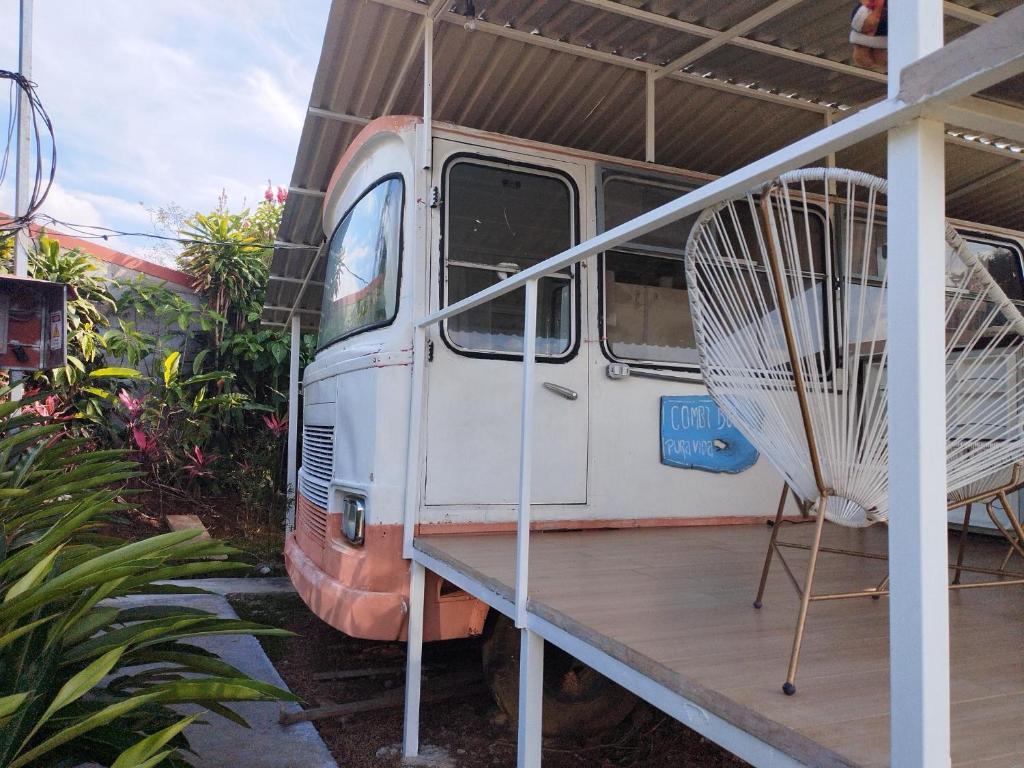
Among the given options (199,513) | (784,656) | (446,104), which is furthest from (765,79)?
(199,513)

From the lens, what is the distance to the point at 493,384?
11.0 ft

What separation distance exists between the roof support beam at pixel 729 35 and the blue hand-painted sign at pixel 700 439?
1577 mm

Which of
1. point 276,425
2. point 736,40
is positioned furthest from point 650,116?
point 276,425

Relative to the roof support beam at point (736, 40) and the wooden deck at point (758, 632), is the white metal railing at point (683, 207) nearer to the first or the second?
the wooden deck at point (758, 632)

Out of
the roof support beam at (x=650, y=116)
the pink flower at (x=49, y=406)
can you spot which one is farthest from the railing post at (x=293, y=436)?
the roof support beam at (x=650, y=116)

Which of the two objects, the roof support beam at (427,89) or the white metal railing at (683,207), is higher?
the roof support beam at (427,89)

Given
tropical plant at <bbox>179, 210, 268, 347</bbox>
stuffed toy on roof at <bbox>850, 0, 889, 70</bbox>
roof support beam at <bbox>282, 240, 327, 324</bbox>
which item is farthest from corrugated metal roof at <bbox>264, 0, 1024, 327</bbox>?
tropical plant at <bbox>179, 210, 268, 347</bbox>

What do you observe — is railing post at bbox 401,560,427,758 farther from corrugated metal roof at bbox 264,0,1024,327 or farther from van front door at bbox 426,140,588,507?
corrugated metal roof at bbox 264,0,1024,327

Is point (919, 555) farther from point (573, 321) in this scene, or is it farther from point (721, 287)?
point (573, 321)

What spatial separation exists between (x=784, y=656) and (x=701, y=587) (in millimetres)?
716

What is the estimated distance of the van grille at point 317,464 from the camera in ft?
11.9

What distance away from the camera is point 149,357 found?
336 inches

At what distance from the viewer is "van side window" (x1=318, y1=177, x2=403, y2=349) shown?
3.41 meters

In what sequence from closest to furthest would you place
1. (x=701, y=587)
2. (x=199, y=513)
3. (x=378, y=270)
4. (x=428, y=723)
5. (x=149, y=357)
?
(x=701, y=587), (x=428, y=723), (x=378, y=270), (x=199, y=513), (x=149, y=357)
